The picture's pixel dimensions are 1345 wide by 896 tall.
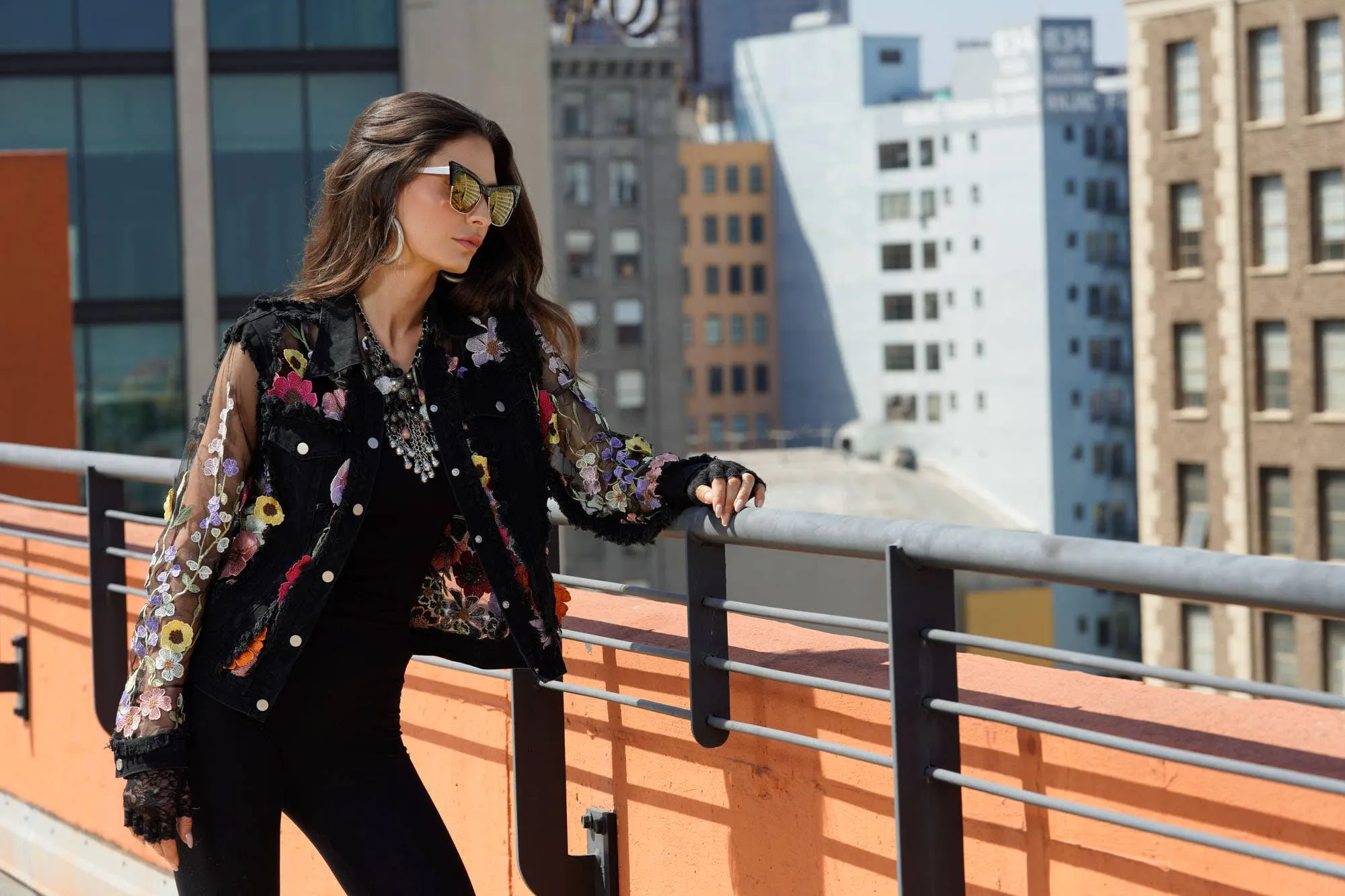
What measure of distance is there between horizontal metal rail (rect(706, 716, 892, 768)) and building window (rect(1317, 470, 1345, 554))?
166 feet

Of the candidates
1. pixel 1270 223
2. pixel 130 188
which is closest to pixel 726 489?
pixel 130 188

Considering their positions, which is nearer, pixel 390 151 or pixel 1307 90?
pixel 390 151

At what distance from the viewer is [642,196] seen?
101 metres

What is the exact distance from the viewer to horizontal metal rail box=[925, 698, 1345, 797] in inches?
98.0

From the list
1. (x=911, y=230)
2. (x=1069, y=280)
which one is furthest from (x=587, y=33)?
→ (x=1069, y=280)

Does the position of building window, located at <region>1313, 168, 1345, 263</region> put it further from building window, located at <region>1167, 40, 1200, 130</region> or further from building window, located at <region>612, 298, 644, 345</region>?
building window, located at <region>612, 298, 644, 345</region>

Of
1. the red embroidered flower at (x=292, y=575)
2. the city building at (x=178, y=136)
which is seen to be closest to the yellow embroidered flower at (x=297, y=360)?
the red embroidered flower at (x=292, y=575)

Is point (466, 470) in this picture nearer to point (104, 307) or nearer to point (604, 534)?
point (604, 534)

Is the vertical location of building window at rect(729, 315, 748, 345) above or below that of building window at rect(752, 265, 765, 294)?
below

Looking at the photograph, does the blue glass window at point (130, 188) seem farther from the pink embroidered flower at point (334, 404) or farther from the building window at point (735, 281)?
the building window at point (735, 281)

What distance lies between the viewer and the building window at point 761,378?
121562mm

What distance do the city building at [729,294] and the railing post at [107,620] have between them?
112 meters

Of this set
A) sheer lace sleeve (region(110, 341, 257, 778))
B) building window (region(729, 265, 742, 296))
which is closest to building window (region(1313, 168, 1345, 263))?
sheer lace sleeve (region(110, 341, 257, 778))

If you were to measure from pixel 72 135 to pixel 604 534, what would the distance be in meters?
35.6
